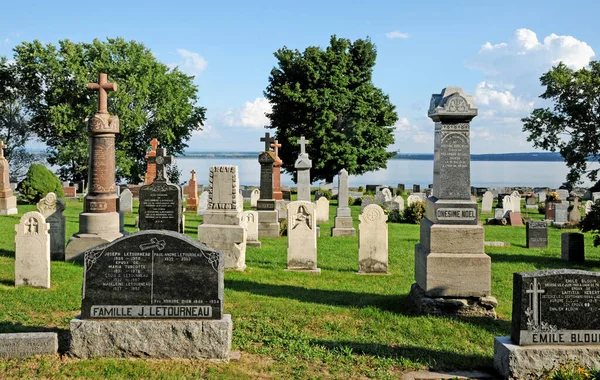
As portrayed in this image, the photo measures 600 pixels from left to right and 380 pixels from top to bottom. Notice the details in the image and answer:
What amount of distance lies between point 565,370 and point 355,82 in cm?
3542

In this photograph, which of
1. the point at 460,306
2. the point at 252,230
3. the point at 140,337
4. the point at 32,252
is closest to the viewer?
the point at 140,337

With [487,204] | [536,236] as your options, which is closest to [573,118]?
[487,204]

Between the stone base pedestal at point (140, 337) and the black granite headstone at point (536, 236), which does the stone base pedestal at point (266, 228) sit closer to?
the black granite headstone at point (536, 236)

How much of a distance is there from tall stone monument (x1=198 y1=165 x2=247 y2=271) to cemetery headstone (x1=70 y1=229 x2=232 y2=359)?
5640 mm

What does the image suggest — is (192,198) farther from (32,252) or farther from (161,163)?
(32,252)

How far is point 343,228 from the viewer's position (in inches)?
722

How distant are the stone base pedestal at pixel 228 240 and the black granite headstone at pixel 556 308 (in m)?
6.92

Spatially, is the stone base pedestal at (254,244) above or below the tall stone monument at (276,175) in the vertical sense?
below

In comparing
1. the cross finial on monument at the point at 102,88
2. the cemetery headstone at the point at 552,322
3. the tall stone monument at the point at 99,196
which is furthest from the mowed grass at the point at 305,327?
the cross finial on monument at the point at 102,88

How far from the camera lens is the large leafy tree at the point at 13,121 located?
39.4m

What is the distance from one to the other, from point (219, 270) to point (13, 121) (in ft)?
136

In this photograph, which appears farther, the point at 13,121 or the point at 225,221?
the point at 13,121

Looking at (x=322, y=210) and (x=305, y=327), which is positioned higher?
(x=322, y=210)

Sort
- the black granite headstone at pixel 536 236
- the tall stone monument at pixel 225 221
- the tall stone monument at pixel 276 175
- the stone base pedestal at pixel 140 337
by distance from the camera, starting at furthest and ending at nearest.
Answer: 1. the tall stone monument at pixel 276 175
2. the black granite headstone at pixel 536 236
3. the tall stone monument at pixel 225 221
4. the stone base pedestal at pixel 140 337
